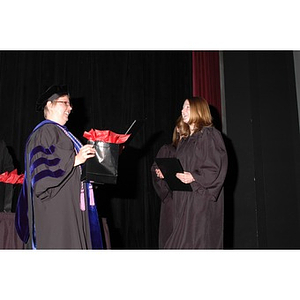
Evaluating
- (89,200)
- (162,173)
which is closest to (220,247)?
(162,173)

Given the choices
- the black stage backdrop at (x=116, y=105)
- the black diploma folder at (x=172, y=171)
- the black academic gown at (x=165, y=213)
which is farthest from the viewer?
the black stage backdrop at (x=116, y=105)

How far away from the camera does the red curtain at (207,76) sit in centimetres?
643

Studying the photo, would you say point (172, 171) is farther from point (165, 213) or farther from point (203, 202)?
point (165, 213)

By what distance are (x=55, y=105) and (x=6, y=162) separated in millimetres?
1752

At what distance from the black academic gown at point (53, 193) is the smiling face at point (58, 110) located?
18 cm

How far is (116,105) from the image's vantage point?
6.06m

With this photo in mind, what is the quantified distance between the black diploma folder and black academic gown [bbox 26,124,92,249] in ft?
2.77

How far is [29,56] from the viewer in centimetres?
577

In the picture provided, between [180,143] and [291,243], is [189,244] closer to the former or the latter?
[180,143]

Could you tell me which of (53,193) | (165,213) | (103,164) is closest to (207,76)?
(165,213)

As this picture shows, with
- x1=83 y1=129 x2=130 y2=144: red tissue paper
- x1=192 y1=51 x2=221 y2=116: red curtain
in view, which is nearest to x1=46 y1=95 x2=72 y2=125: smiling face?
x1=83 y1=129 x2=130 y2=144: red tissue paper

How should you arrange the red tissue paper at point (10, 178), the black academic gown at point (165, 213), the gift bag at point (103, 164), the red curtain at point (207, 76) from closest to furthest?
1. the gift bag at point (103, 164)
2. the black academic gown at point (165, 213)
3. the red tissue paper at point (10, 178)
4. the red curtain at point (207, 76)

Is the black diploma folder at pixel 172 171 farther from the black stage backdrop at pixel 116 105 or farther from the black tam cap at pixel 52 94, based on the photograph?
the black stage backdrop at pixel 116 105

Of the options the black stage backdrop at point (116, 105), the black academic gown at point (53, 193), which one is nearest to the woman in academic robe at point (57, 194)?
the black academic gown at point (53, 193)
